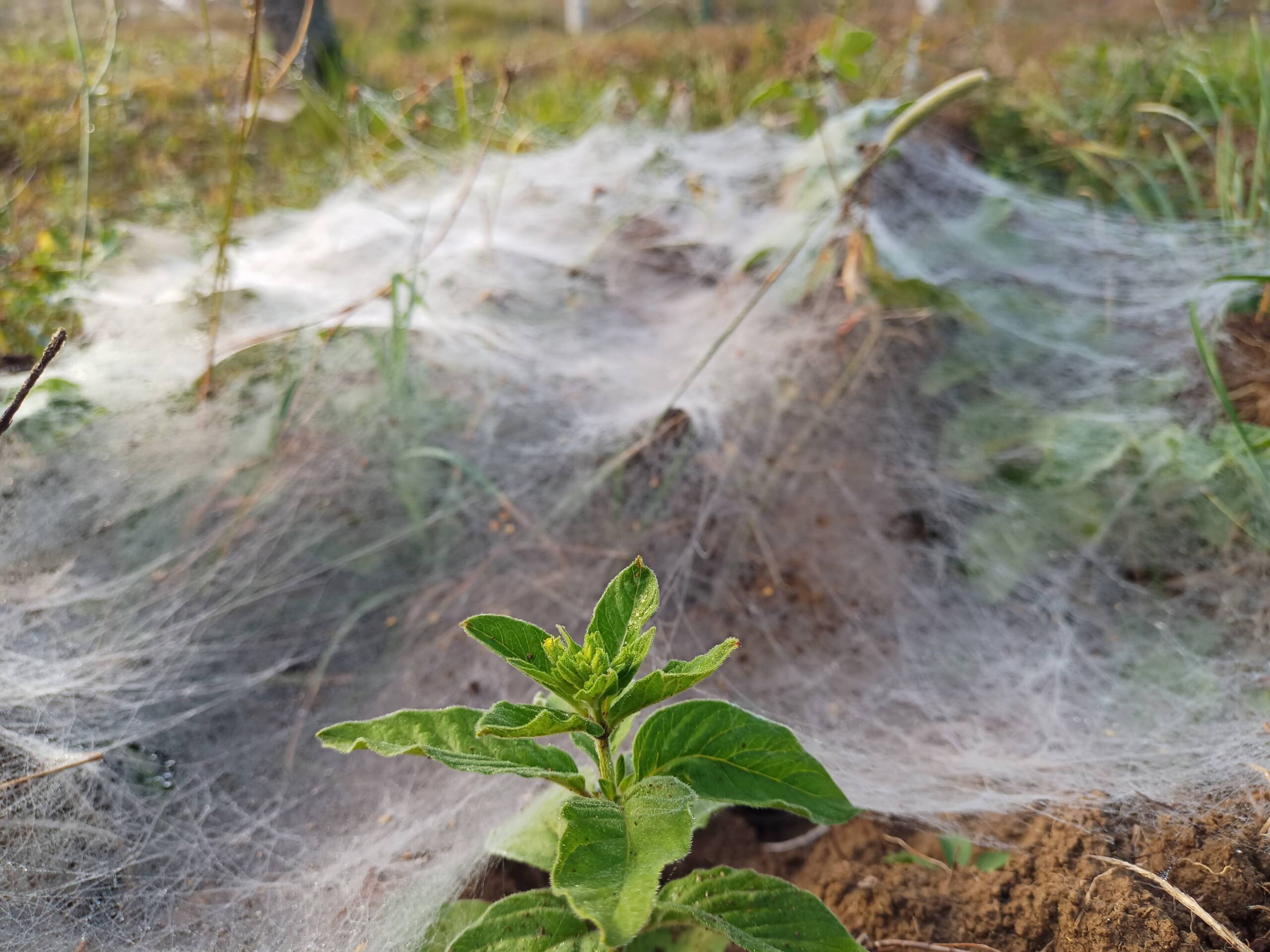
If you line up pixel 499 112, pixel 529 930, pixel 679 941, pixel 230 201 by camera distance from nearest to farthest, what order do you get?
pixel 529 930 < pixel 679 941 < pixel 230 201 < pixel 499 112

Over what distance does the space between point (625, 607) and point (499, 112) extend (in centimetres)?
175

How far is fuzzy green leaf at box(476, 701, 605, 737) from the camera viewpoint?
2.89 feet

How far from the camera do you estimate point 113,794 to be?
4.66 feet

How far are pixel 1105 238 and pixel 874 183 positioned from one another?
86cm

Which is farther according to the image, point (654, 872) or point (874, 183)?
point (874, 183)

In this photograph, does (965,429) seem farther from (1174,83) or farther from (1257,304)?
(1174,83)

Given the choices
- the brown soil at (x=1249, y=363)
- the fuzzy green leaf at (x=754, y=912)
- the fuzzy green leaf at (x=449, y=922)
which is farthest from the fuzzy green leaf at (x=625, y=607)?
the brown soil at (x=1249, y=363)

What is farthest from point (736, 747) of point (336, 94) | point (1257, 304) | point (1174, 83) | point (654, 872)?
point (336, 94)

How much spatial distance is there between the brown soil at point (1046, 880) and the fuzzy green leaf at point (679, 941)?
27 cm

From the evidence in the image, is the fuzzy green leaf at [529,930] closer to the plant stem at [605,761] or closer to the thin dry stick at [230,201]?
the plant stem at [605,761]

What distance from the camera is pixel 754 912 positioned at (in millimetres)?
1029

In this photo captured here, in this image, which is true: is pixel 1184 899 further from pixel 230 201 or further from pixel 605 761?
pixel 230 201

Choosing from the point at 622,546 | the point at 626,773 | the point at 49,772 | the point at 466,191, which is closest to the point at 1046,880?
the point at 626,773

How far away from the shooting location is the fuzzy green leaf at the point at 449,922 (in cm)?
117
